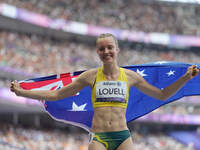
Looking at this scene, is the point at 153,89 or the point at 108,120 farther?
the point at 153,89

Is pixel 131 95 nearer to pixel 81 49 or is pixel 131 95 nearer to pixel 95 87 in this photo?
pixel 95 87

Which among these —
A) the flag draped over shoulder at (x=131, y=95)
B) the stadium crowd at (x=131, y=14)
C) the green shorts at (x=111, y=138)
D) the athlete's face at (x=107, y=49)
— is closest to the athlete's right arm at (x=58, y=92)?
the athlete's face at (x=107, y=49)

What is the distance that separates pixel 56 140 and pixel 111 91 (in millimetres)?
20367

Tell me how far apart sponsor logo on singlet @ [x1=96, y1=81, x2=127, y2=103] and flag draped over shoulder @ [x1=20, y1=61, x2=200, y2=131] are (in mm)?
1547

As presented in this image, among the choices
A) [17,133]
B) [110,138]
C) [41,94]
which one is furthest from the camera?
[17,133]

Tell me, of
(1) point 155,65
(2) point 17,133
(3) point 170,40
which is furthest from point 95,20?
(1) point 155,65

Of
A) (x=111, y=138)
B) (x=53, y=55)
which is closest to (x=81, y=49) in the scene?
(x=53, y=55)

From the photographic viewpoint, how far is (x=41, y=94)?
4.46 m

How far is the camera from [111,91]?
426 cm

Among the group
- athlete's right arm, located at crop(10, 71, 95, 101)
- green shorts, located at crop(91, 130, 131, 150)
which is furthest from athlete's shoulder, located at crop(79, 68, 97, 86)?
green shorts, located at crop(91, 130, 131, 150)

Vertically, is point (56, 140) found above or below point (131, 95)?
below

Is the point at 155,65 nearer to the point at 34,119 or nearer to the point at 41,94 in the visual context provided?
the point at 41,94

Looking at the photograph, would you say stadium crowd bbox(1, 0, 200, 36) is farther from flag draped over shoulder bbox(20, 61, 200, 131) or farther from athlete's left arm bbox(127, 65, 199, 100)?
athlete's left arm bbox(127, 65, 199, 100)

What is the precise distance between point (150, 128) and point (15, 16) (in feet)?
46.5
